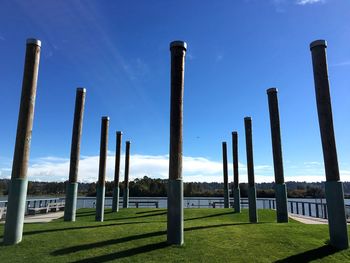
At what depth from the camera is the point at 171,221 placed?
1060 centimetres

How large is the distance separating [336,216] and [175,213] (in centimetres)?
505

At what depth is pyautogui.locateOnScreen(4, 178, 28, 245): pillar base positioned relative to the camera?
10535mm

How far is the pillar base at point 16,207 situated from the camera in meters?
10.5

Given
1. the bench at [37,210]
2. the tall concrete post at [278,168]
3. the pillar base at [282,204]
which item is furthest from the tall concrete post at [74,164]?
the bench at [37,210]

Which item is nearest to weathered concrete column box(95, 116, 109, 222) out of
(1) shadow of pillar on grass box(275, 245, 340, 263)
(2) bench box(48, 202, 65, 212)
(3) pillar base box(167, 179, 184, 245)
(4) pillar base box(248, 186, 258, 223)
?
(4) pillar base box(248, 186, 258, 223)

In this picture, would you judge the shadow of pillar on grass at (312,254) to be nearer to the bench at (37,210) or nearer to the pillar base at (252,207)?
the pillar base at (252,207)

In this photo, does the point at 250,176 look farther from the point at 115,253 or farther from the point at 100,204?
the point at 115,253

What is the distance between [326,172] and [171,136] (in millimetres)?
5150

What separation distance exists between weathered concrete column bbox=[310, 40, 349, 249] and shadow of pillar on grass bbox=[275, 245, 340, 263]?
1.50 feet

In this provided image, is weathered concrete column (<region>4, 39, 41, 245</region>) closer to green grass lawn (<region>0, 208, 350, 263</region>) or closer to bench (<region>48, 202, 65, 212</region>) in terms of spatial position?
green grass lawn (<region>0, 208, 350, 263</region>)

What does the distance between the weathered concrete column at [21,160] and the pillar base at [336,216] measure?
9562 millimetres

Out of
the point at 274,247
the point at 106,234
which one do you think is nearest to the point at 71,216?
the point at 106,234

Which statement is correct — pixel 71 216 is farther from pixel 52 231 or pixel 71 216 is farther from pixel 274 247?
pixel 274 247

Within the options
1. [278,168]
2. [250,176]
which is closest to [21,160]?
[278,168]
